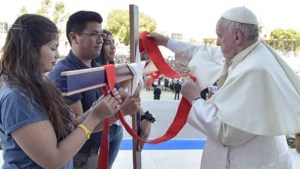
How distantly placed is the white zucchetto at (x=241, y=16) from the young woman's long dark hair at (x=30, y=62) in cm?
76

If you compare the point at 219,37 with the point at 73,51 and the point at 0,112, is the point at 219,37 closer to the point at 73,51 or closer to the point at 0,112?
the point at 73,51

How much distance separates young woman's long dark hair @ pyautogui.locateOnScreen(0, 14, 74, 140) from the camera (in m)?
1.10

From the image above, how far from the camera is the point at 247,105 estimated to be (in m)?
1.46

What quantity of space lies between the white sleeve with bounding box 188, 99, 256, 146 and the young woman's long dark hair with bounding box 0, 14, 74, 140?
602 mm

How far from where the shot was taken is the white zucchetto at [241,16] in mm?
1532

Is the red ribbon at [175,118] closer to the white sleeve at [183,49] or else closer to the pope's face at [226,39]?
the white sleeve at [183,49]

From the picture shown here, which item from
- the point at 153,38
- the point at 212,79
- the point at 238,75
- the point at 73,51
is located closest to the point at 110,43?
the point at 153,38

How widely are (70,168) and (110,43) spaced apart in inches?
40.7

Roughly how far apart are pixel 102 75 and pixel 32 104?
0.32 metres

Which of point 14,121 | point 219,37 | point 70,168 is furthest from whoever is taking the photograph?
point 219,37

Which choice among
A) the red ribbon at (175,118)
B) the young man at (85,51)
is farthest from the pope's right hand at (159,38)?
the young man at (85,51)

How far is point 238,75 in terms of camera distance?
148 cm

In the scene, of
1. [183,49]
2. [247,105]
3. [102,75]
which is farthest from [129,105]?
[183,49]

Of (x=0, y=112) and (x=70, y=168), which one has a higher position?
(x=0, y=112)
